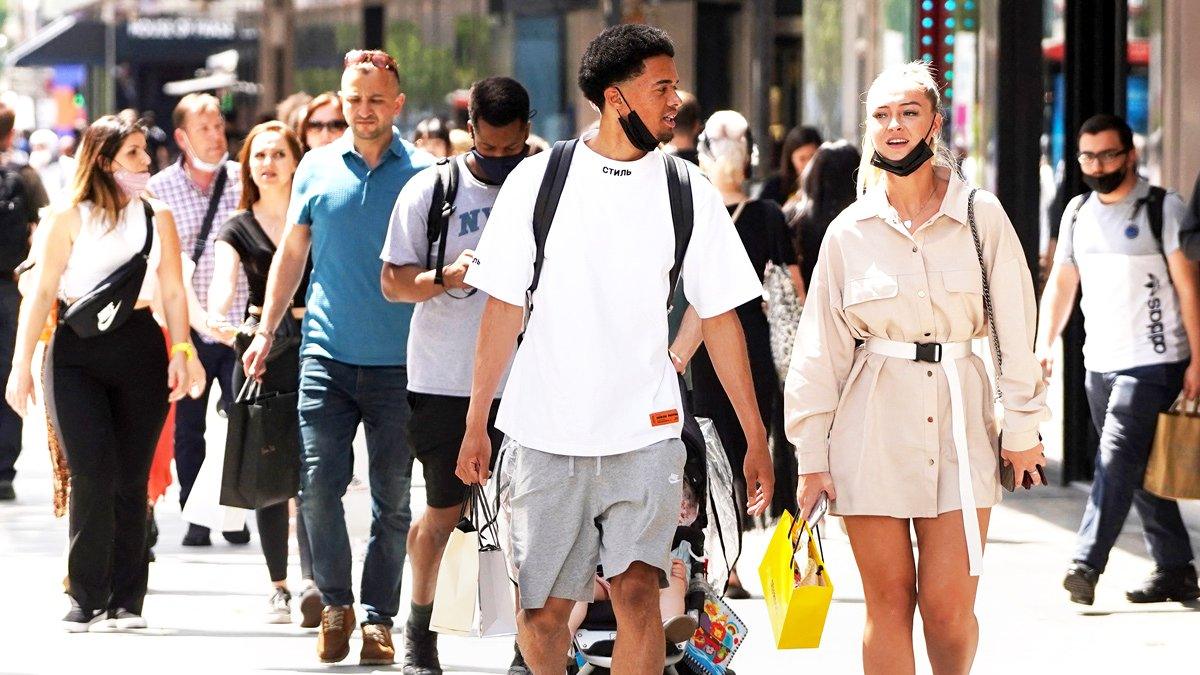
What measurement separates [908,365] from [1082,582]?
113 inches

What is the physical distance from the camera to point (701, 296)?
561 centimetres

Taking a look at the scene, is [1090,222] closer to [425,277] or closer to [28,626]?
[425,277]

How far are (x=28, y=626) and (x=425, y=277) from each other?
8.64 ft

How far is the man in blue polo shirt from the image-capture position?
7102 mm

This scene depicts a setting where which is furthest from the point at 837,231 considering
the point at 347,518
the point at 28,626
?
the point at 28,626

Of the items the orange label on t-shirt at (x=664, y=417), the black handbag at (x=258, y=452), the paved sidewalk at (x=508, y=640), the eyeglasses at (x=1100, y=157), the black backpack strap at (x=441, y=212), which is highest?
the eyeglasses at (x=1100, y=157)

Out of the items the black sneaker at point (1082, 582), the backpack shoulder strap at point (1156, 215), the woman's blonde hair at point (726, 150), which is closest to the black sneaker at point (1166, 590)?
the black sneaker at point (1082, 582)

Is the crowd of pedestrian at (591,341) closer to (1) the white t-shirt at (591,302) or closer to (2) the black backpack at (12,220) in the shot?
(1) the white t-shirt at (591,302)

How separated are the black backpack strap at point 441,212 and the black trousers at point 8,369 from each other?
584cm

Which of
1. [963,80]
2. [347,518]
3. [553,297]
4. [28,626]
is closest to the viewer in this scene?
[553,297]

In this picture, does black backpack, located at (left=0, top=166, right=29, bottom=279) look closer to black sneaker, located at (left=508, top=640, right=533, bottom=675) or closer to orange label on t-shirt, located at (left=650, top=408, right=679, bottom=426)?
black sneaker, located at (left=508, top=640, right=533, bottom=675)

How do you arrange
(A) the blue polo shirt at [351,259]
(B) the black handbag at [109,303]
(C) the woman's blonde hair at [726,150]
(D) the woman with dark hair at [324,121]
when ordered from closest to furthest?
(A) the blue polo shirt at [351,259], (B) the black handbag at [109,303], (C) the woman's blonde hair at [726,150], (D) the woman with dark hair at [324,121]

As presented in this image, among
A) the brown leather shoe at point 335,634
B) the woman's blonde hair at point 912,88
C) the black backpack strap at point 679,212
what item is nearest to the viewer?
the black backpack strap at point 679,212

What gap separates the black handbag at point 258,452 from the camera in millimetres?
7547
